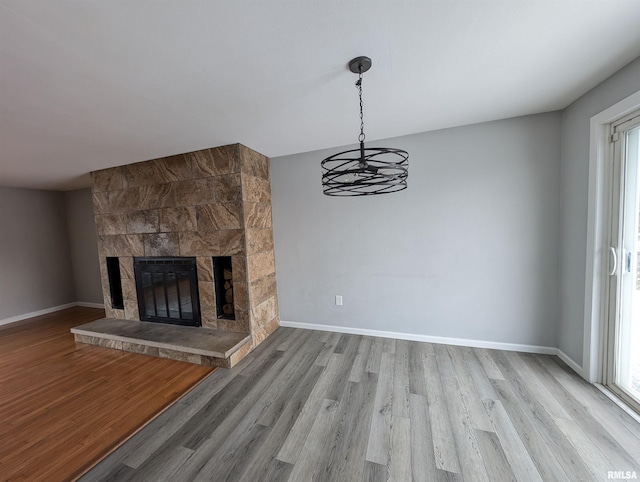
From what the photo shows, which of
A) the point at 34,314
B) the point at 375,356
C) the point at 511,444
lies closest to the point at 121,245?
the point at 34,314

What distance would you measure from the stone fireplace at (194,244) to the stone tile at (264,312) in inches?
0.5

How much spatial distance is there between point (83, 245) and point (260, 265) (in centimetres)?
427

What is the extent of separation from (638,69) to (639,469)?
7.63 feet

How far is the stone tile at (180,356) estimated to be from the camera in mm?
2561

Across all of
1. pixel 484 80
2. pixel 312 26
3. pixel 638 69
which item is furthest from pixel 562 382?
pixel 312 26

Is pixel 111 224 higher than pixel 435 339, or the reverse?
pixel 111 224

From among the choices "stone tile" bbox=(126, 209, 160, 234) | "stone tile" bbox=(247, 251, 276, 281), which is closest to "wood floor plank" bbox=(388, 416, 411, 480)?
"stone tile" bbox=(247, 251, 276, 281)

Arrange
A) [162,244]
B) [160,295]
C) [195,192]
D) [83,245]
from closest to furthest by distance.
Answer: [195,192] < [162,244] < [160,295] < [83,245]

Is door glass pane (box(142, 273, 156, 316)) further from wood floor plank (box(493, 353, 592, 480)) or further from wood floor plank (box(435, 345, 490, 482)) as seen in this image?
wood floor plank (box(493, 353, 592, 480))

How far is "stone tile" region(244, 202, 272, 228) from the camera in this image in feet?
9.14

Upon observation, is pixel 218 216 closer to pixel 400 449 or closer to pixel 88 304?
pixel 400 449

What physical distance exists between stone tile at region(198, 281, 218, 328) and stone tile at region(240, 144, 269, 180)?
1446mm

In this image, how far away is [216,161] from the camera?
280cm

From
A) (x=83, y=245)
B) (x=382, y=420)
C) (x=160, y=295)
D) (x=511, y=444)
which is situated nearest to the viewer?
(x=511, y=444)
